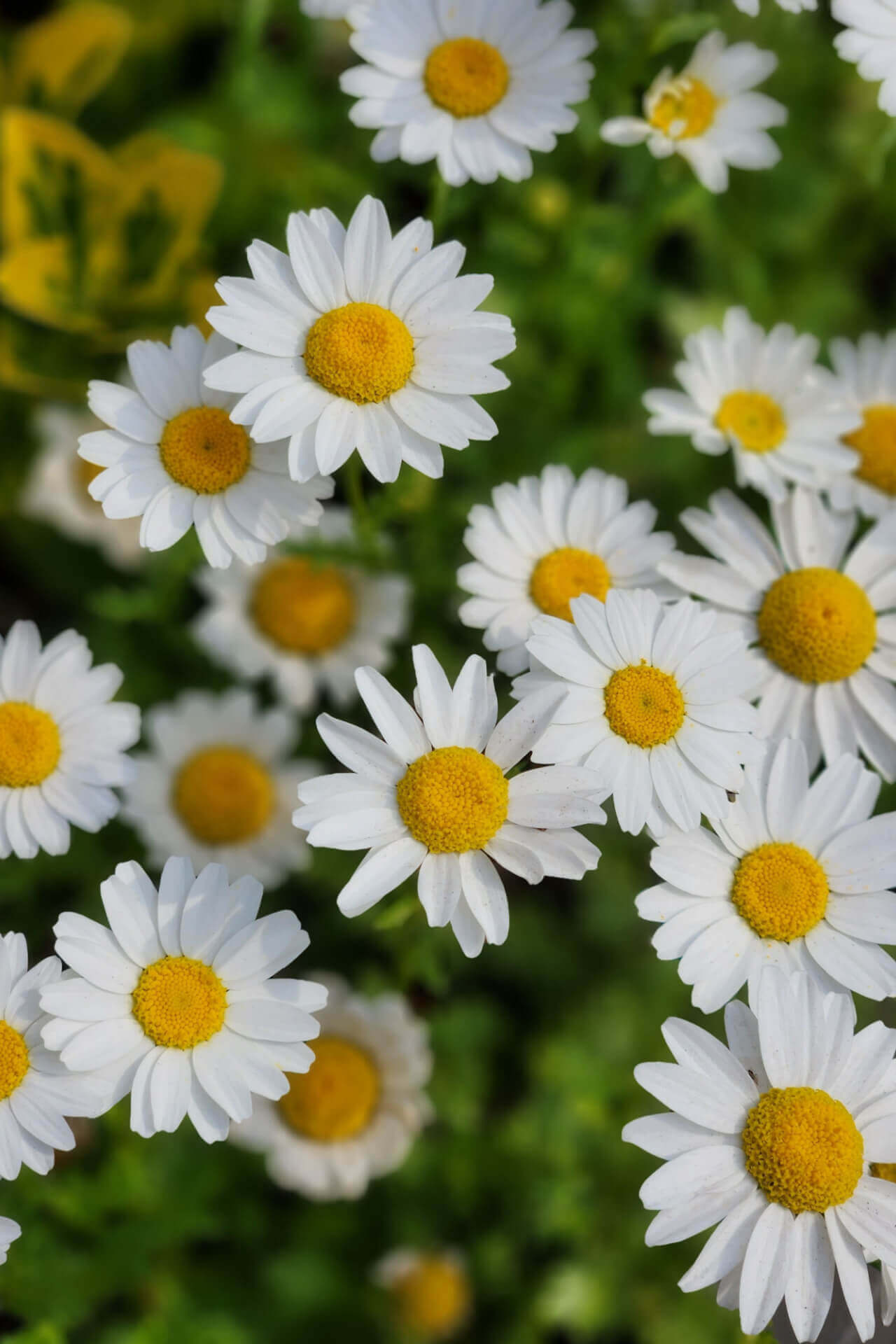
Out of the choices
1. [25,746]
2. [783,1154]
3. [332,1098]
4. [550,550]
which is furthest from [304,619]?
[783,1154]

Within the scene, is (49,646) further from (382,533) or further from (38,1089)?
(382,533)

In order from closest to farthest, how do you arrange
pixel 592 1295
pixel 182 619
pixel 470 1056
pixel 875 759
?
1. pixel 875 759
2. pixel 592 1295
3. pixel 470 1056
4. pixel 182 619

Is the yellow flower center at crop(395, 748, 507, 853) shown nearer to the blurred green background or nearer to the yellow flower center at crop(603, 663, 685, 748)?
the yellow flower center at crop(603, 663, 685, 748)

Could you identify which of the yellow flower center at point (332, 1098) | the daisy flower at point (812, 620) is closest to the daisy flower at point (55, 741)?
the yellow flower center at point (332, 1098)

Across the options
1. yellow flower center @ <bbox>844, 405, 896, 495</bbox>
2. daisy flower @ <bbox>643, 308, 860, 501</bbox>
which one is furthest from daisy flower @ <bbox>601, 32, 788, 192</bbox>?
yellow flower center @ <bbox>844, 405, 896, 495</bbox>

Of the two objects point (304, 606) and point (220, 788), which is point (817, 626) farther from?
point (220, 788)

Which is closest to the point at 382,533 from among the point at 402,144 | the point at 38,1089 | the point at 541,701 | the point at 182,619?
the point at 182,619
